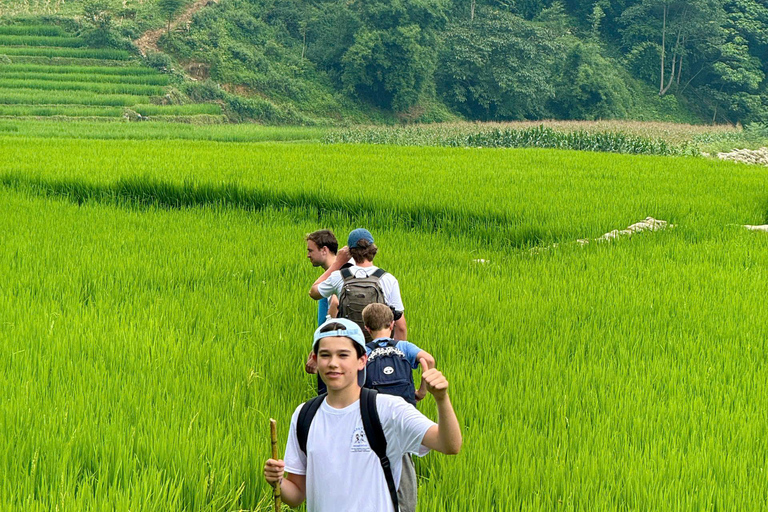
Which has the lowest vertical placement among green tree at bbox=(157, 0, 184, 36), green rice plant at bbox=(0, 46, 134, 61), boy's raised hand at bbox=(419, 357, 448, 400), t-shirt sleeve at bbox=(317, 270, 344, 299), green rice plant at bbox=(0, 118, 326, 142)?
green rice plant at bbox=(0, 118, 326, 142)

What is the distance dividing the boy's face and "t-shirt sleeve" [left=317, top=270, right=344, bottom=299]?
1565 millimetres

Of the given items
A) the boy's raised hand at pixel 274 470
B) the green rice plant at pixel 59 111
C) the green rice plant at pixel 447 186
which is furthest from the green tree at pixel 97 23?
the boy's raised hand at pixel 274 470

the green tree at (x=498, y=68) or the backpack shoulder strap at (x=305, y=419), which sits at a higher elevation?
the green tree at (x=498, y=68)

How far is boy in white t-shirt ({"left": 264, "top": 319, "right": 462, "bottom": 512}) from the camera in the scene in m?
2.03

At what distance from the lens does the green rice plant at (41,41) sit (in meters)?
32.6

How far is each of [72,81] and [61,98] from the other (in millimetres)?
2588

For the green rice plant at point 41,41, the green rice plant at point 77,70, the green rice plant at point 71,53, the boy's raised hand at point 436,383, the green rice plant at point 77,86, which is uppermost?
the green rice plant at point 41,41

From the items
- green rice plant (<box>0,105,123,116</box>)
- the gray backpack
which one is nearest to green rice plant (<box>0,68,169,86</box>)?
green rice plant (<box>0,105,123,116</box>)

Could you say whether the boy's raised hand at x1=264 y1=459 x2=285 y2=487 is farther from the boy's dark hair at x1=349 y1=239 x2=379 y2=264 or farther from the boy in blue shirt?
the boy's dark hair at x1=349 y1=239 x2=379 y2=264

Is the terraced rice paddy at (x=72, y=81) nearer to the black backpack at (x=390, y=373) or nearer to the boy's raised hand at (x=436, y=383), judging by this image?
the black backpack at (x=390, y=373)

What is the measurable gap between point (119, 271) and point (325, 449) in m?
4.53

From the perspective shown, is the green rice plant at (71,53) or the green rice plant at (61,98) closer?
the green rice plant at (61,98)

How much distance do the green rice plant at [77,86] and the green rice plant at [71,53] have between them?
127 inches

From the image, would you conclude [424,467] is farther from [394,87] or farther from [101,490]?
[394,87]
